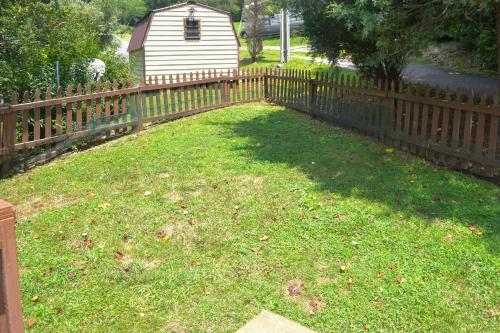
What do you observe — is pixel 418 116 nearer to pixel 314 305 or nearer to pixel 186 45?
pixel 314 305

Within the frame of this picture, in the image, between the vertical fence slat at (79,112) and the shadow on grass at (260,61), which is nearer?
the vertical fence slat at (79,112)

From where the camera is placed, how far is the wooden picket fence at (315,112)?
6.14 metres

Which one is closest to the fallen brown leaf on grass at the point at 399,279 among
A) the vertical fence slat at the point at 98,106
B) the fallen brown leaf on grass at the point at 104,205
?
the fallen brown leaf on grass at the point at 104,205

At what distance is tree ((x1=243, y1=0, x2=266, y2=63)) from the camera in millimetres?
23672

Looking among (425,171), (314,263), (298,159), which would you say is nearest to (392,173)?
(425,171)

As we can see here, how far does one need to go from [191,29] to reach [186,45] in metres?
0.73

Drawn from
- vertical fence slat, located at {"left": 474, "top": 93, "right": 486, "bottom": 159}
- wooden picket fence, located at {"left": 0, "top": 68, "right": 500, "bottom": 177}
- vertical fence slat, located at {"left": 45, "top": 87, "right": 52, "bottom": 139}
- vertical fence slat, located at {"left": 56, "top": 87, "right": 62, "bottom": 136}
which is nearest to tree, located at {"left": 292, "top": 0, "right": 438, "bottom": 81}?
wooden picket fence, located at {"left": 0, "top": 68, "right": 500, "bottom": 177}

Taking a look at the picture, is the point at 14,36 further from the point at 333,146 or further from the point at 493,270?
the point at 493,270

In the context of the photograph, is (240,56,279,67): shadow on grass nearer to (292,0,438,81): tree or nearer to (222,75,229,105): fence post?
(222,75,229,105): fence post

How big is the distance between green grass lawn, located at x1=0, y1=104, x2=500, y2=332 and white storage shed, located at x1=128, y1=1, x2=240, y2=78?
12.9 meters

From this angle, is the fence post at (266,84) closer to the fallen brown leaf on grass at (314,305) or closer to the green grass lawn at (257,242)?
the green grass lawn at (257,242)

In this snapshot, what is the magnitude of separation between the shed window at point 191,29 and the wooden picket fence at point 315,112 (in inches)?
352

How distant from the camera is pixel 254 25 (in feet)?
78.0

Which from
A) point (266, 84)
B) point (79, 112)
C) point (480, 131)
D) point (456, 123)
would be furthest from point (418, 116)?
point (266, 84)
